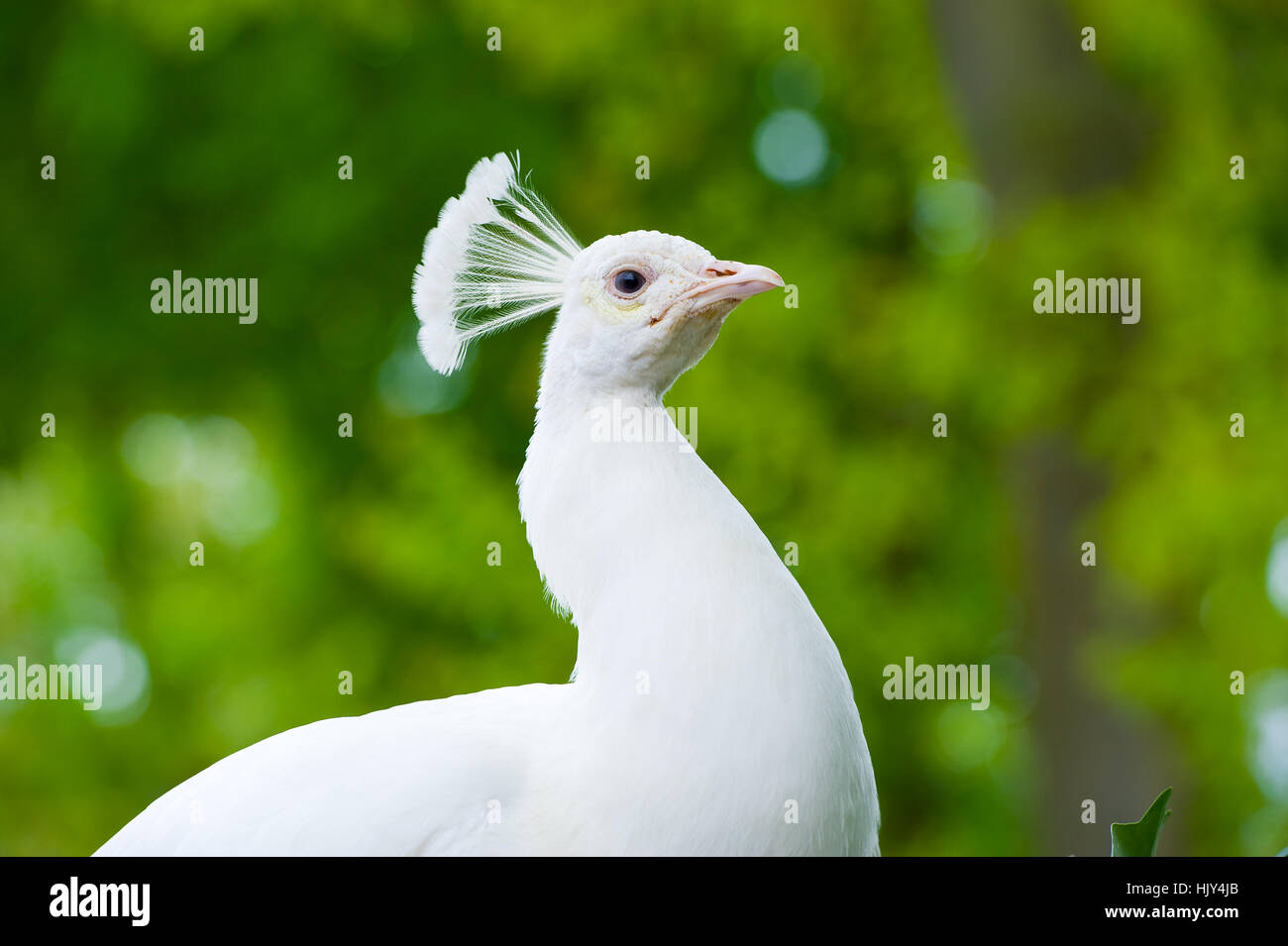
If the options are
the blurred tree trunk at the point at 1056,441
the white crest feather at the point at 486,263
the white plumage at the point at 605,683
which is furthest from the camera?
the blurred tree trunk at the point at 1056,441

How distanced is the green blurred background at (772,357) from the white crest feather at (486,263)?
10.5ft

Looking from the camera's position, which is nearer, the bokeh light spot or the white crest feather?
the white crest feather

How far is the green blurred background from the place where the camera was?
561 cm

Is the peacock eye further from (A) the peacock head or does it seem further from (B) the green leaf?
(B) the green leaf

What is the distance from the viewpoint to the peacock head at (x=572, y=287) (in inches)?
92.0

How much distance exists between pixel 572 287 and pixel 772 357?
388 centimetres

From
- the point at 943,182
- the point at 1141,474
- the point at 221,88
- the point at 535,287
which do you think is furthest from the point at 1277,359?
the point at 221,88

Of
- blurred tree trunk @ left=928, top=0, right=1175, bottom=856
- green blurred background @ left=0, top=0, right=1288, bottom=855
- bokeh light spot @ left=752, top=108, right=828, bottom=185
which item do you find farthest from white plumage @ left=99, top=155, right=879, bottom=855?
bokeh light spot @ left=752, top=108, right=828, bottom=185

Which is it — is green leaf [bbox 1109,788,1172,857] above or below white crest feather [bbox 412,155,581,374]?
below

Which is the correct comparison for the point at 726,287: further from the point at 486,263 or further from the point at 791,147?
the point at 791,147

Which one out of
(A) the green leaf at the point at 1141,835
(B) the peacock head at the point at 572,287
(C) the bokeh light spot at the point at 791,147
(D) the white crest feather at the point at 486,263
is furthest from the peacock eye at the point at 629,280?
(C) the bokeh light spot at the point at 791,147

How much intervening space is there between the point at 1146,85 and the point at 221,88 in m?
4.37

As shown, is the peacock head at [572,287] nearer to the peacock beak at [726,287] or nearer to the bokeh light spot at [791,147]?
the peacock beak at [726,287]

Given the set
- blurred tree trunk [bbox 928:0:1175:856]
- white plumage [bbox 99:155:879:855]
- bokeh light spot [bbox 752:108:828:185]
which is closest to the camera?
white plumage [bbox 99:155:879:855]
